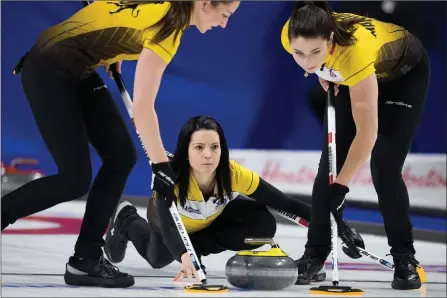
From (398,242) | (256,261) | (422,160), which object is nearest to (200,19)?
(256,261)

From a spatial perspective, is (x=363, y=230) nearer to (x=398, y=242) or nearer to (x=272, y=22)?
(x=272, y=22)

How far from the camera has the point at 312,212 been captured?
347 cm

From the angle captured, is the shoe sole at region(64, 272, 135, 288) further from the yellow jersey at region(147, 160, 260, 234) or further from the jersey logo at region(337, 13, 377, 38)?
the jersey logo at region(337, 13, 377, 38)

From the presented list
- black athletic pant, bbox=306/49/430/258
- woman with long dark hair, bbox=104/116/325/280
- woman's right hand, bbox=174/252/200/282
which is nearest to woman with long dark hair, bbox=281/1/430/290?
black athletic pant, bbox=306/49/430/258

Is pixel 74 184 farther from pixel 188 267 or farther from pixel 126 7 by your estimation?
pixel 126 7

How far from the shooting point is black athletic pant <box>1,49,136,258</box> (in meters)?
3.02

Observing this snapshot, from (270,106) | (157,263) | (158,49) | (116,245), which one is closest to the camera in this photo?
(158,49)

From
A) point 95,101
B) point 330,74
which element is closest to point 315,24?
point 330,74

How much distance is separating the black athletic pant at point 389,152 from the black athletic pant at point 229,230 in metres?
0.34

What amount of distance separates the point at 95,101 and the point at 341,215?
1.01m

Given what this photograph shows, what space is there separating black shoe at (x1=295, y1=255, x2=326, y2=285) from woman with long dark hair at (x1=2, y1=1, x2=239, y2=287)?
0.70 metres

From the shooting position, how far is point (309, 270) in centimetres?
344

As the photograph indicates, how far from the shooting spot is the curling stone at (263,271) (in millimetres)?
3137

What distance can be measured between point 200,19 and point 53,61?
1.73 feet
